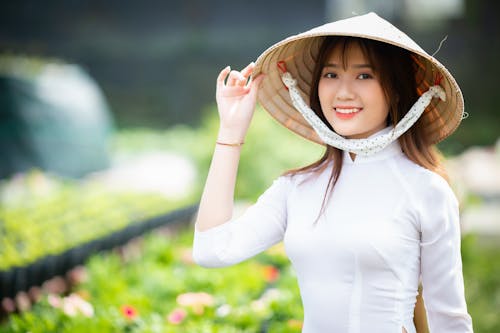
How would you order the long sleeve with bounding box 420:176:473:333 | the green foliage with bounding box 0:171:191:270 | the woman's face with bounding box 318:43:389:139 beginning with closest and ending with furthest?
the long sleeve with bounding box 420:176:473:333
the woman's face with bounding box 318:43:389:139
the green foliage with bounding box 0:171:191:270

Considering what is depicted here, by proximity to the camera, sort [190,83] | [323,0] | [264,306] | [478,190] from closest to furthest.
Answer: [264,306]
[478,190]
[323,0]
[190,83]

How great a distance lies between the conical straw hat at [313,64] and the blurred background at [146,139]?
0.60ft

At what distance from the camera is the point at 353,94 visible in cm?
170

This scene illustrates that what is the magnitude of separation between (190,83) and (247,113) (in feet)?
38.0

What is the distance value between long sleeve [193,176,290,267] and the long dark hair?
0.10 metres

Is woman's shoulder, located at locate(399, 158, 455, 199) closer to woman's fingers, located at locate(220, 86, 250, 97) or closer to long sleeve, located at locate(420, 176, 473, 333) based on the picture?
long sleeve, located at locate(420, 176, 473, 333)

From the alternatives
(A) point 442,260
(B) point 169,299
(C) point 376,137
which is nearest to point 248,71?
(C) point 376,137

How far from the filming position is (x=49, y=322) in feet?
8.84

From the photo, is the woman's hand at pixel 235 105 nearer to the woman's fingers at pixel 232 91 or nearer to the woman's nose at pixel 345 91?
the woman's fingers at pixel 232 91

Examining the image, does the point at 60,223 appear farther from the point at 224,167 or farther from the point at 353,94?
the point at 353,94

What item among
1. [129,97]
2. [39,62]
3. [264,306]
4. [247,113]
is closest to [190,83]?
[129,97]

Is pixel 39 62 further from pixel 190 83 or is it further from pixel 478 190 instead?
pixel 190 83

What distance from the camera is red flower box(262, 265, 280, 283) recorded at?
3680 mm

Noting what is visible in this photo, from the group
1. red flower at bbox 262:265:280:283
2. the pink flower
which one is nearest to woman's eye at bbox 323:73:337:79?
the pink flower
